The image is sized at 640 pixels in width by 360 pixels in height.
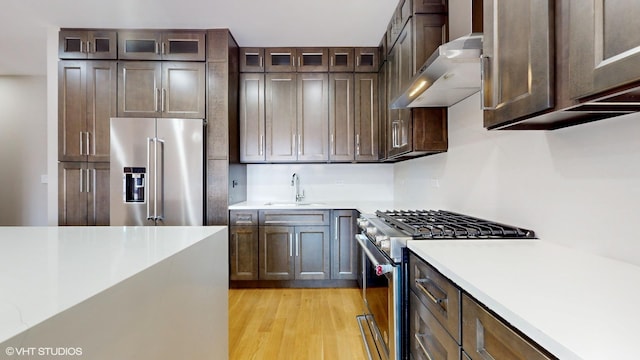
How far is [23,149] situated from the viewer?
14.6 ft

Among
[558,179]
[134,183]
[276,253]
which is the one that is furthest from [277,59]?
[558,179]

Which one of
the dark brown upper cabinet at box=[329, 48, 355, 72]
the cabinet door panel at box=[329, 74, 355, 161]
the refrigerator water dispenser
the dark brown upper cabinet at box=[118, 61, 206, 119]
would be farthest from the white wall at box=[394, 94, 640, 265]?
the refrigerator water dispenser

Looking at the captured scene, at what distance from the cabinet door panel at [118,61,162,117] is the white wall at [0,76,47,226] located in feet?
7.48

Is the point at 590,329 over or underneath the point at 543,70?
underneath

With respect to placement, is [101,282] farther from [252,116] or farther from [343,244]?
[252,116]

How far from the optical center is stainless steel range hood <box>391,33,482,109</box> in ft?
4.52

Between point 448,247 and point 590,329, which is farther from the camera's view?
point 448,247

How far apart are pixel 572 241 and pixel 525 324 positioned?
86 cm

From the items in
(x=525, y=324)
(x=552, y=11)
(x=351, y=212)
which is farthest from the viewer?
(x=351, y=212)

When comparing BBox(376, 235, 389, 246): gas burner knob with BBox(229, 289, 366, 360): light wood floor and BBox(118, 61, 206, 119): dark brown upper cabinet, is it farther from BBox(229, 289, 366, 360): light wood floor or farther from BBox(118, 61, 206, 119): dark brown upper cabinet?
BBox(118, 61, 206, 119): dark brown upper cabinet

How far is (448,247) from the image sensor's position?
126cm

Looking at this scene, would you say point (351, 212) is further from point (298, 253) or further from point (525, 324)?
point (525, 324)

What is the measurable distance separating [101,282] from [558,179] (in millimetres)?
1692

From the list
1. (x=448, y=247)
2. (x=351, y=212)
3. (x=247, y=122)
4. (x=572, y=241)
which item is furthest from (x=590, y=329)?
(x=247, y=122)
